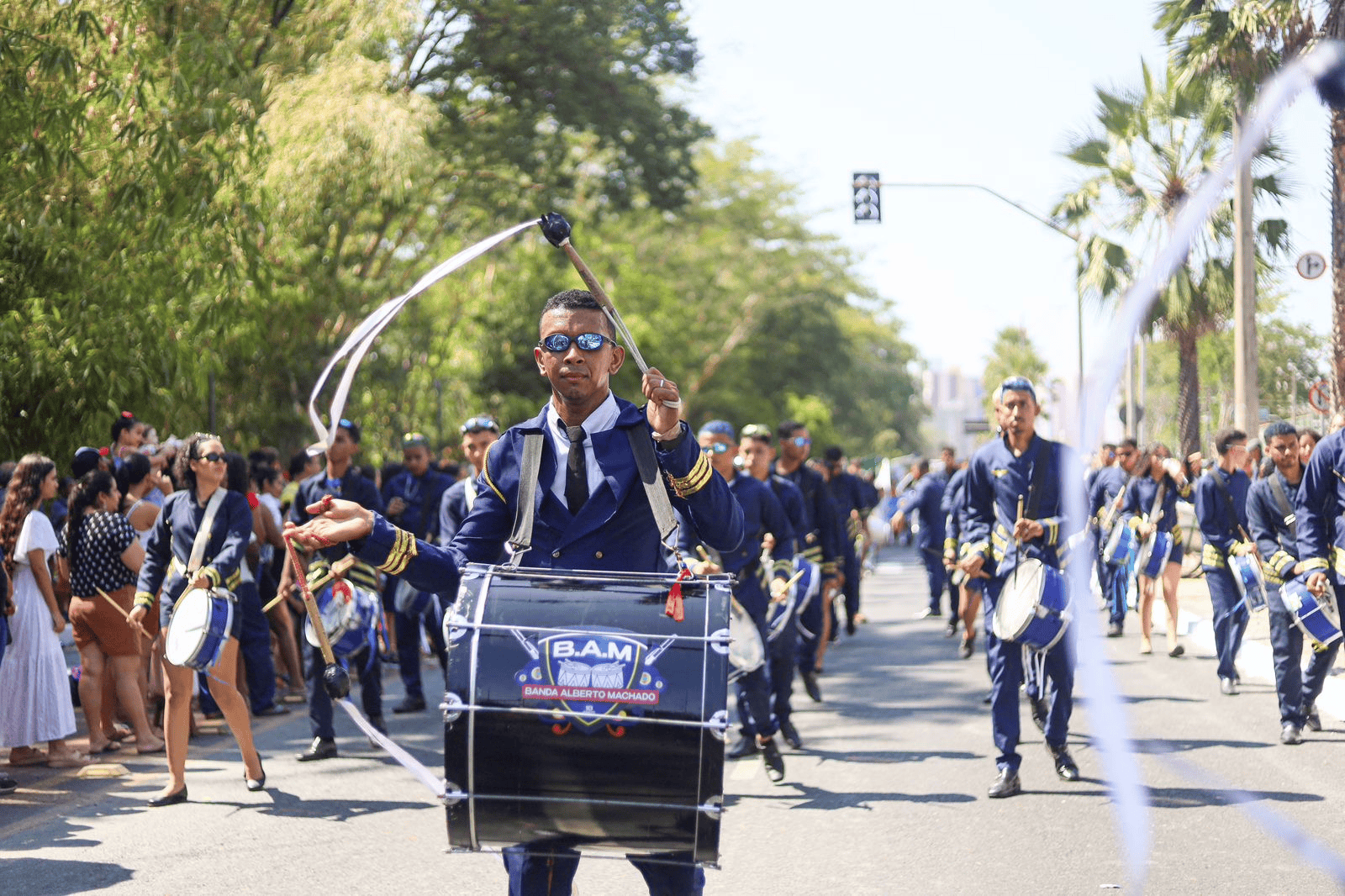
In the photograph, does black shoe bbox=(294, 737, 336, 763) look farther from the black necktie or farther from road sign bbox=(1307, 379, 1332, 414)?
road sign bbox=(1307, 379, 1332, 414)

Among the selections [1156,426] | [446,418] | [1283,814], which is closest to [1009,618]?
[1283,814]

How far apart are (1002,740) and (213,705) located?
6.54 meters

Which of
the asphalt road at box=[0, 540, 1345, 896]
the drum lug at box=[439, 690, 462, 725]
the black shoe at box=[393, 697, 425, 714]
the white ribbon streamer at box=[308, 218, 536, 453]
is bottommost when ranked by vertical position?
the asphalt road at box=[0, 540, 1345, 896]

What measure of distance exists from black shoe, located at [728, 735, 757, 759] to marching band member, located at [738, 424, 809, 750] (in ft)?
0.73

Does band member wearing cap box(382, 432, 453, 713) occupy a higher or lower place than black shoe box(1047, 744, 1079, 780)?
higher

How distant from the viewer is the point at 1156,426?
66.6 m

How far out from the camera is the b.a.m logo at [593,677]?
3824mm

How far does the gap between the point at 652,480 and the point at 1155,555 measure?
38.6 ft

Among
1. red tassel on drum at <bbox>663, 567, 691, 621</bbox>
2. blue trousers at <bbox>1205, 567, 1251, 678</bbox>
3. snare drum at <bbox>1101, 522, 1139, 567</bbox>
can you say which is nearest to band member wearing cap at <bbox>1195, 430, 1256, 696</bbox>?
blue trousers at <bbox>1205, 567, 1251, 678</bbox>

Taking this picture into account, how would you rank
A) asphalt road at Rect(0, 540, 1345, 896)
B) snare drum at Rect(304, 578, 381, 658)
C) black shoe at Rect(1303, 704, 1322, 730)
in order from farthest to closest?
black shoe at Rect(1303, 704, 1322, 730) → snare drum at Rect(304, 578, 381, 658) → asphalt road at Rect(0, 540, 1345, 896)

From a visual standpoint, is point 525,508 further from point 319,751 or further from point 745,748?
point 319,751

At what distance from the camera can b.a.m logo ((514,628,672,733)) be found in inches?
151

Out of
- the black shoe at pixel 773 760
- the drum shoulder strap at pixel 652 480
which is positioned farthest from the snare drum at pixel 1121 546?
the drum shoulder strap at pixel 652 480

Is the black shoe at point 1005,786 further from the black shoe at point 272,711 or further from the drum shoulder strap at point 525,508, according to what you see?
the black shoe at point 272,711
